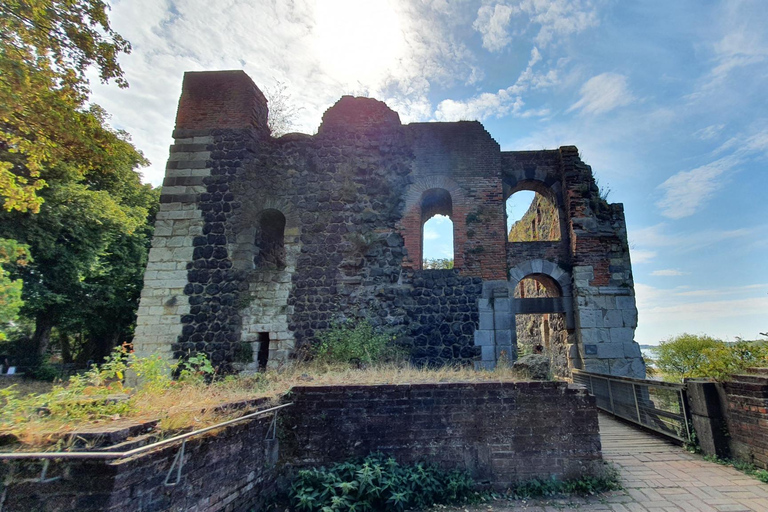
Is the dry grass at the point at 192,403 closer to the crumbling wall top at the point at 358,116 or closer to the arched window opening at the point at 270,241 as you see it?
the arched window opening at the point at 270,241

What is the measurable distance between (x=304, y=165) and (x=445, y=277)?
5069mm

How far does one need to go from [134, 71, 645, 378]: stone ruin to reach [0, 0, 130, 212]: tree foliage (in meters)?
2.16

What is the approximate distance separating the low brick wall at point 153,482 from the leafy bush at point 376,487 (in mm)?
656

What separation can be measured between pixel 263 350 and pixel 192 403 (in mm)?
5882

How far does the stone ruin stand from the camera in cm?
977

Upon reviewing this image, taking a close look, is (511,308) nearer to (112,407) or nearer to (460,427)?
(460,427)

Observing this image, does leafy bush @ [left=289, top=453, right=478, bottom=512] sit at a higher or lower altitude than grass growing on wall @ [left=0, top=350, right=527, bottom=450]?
lower

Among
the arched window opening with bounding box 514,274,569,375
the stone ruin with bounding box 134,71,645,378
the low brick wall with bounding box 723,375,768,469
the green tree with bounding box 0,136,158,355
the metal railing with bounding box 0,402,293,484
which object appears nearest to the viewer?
the metal railing with bounding box 0,402,293,484

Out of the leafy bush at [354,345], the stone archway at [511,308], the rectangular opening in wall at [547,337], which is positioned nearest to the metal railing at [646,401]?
the stone archway at [511,308]

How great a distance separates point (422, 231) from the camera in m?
10.9

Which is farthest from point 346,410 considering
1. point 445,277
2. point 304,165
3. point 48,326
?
point 48,326

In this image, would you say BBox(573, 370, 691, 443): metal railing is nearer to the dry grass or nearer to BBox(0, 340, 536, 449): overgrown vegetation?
the dry grass

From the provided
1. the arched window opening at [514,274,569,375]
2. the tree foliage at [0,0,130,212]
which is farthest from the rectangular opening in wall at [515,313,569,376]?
the tree foliage at [0,0,130,212]

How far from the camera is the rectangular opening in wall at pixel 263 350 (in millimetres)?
9773
